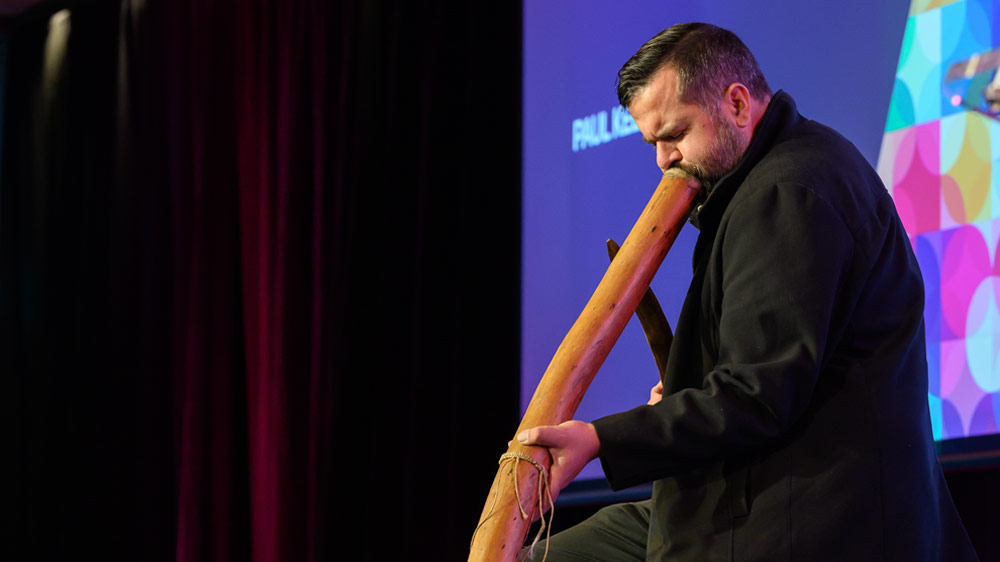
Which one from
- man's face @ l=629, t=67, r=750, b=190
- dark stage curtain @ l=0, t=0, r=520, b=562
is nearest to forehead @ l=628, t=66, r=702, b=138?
man's face @ l=629, t=67, r=750, b=190

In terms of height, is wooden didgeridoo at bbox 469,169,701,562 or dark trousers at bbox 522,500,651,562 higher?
wooden didgeridoo at bbox 469,169,701,562

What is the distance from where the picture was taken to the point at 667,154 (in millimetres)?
1634

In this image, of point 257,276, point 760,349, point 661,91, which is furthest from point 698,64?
point 257,276

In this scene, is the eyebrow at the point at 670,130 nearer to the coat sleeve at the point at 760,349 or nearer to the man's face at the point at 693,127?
the man's face at the point at 693,127

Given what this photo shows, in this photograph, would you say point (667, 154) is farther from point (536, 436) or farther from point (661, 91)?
point (536, 436)

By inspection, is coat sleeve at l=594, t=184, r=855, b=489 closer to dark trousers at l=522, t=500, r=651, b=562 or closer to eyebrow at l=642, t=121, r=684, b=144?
eyebrow at l=642, t=121, r=684, b=144

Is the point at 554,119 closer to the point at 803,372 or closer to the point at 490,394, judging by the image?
the point at 490,394

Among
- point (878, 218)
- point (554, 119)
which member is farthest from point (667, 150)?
point (554, 119)

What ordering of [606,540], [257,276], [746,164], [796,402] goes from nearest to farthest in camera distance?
[796,402] < [746,164] < [606,540] < [257,276]

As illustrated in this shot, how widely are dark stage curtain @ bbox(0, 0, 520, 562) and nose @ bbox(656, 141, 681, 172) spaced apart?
58.3 inches

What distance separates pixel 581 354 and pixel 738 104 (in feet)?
1.47

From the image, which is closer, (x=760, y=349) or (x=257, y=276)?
(x=760, y=349)

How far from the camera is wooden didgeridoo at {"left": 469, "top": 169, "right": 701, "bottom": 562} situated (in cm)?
141

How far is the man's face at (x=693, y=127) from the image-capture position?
1.55 m
